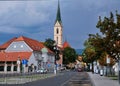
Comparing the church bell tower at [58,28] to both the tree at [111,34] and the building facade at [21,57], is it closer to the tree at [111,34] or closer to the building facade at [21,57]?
the building facade at [21,57]

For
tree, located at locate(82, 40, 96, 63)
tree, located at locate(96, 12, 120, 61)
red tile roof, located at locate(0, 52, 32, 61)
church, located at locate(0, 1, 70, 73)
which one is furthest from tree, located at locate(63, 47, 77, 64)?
tree, located at locate(96, 12, 120, 61)

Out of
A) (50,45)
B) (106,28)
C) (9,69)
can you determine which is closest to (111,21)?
(106,28)

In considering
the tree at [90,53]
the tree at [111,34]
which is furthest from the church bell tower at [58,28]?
Result: the tree at [111,34]

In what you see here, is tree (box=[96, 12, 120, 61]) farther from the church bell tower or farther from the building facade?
the church bell tower

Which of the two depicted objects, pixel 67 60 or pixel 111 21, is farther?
pixel 67 60

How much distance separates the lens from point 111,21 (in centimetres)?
4566

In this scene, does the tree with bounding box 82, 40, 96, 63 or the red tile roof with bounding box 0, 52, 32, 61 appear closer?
the tree with bounding box 82, 40, 96, 63

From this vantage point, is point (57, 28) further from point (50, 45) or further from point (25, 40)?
point (25, 40)

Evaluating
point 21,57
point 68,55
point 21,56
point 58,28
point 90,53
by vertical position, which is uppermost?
point 58,28

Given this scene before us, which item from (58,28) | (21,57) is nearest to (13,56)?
(21,57)

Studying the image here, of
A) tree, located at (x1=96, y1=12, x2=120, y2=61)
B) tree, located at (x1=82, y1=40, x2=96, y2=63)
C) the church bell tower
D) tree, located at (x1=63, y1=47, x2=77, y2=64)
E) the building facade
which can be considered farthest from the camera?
the church bell tower

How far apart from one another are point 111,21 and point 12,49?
281ft

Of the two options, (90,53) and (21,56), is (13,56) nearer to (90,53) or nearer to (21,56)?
(21,56)

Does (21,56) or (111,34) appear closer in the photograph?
(111,34)
